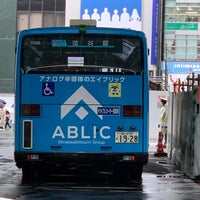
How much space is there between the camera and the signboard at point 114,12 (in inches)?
2482

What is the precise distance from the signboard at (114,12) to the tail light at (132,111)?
50.6 meters

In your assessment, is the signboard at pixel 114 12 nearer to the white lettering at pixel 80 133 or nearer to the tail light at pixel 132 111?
the tail light at pixel 132 111

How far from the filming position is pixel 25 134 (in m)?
12.8

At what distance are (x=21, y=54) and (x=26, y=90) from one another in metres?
0.78

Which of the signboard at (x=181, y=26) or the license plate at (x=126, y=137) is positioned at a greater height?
the signboard at (x=181, y=26)

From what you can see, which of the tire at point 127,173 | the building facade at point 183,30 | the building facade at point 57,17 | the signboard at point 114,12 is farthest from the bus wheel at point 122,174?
the building facade at point 183,30

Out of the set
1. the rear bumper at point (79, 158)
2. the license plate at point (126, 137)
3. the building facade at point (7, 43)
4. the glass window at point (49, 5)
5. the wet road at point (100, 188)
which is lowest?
the wet road at point (100, 188)

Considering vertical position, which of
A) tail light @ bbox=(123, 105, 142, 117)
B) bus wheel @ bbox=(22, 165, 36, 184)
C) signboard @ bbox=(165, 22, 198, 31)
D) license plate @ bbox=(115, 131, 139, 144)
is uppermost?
signboard @ bbox=(165, 22, 198, 31)

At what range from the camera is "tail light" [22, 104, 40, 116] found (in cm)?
1284

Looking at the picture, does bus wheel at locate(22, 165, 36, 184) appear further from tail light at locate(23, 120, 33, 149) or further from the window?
the window

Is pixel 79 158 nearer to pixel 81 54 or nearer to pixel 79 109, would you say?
pixel 79 109

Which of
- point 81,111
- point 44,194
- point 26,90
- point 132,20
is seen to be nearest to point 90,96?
point 81,111

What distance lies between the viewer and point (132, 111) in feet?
42.3

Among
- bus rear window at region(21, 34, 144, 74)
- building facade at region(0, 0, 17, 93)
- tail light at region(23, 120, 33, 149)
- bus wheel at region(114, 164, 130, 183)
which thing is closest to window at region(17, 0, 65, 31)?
building facade at region(0, 0, 17, 93)
